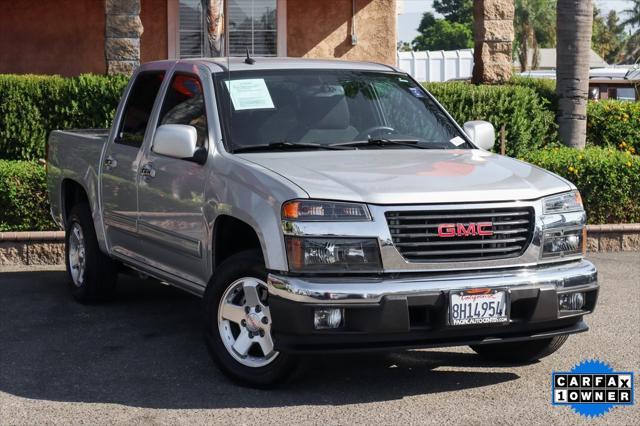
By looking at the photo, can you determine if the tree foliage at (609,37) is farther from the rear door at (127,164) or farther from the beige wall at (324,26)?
the rear door at (127,164)

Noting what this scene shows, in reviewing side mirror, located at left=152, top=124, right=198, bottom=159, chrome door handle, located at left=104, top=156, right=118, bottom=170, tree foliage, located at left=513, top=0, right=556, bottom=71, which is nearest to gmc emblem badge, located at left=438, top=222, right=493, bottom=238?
side mirror, located at left=152, top=124, right=198, bottom=159

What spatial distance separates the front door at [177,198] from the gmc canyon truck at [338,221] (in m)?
0.02

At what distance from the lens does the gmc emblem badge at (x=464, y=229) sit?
619 cm

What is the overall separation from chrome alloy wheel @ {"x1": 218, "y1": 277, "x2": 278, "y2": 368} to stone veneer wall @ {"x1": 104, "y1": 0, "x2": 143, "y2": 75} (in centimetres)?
949

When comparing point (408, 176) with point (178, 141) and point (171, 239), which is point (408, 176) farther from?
point (171, 239)

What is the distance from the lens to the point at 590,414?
6.18 meters

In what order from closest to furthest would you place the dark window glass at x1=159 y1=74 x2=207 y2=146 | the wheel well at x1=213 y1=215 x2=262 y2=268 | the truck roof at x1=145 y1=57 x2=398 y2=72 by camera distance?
the wheel well at x1=213 y1=215 x2=262 y2=268, the dark window glass at x1=159 y1=74 x2=207 y2=146, the truck roof at x1=145 y1=57 x2=398 y2=72

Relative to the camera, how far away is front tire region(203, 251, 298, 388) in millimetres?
6391

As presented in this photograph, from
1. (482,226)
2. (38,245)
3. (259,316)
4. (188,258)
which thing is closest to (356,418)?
(259,316)

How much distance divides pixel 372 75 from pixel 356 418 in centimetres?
292

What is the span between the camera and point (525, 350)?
7.18 meters

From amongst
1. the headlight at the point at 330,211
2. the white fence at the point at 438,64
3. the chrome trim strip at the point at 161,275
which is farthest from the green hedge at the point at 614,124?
the white fence at the point at 438,64

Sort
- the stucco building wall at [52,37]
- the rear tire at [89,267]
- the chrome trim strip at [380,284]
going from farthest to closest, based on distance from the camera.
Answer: the stucco building wall at [52,37]
the rear tire at [89,267]
the chrome trim strip at [380,284]

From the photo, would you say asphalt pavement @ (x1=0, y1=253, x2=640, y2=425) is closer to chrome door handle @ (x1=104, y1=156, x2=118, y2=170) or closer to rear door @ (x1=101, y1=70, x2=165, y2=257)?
rear door @ (x1=101, y1=70, x2=165, y2=257)
